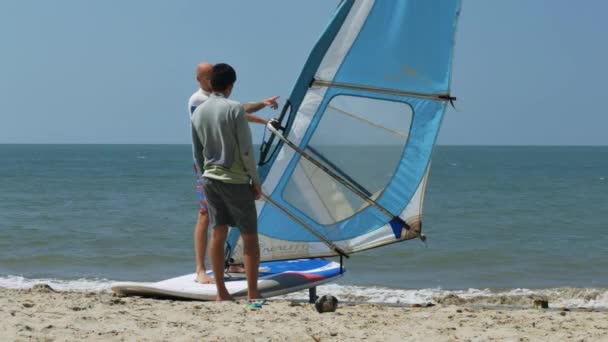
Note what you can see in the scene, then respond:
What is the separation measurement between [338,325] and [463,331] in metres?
0.70

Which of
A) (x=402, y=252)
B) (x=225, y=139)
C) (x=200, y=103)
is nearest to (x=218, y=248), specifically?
(x=225, y=139)

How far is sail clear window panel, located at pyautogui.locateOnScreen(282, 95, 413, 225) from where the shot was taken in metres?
6.04

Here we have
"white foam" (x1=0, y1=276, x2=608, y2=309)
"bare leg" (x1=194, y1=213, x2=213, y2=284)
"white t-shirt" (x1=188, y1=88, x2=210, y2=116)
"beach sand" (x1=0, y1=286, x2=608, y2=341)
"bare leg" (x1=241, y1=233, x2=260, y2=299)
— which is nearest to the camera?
"beach sand" (x1=0, y1=286, x2=608, y2=341)

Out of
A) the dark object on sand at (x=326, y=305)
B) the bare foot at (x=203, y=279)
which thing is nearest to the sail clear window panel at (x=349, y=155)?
the bare foot at (x=203, y=279)

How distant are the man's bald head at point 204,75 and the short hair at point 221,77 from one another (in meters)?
0.49

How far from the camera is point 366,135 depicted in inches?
241

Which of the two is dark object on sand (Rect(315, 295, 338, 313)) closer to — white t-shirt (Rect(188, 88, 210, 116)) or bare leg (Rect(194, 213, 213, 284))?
bare leg (Rect(194, 213, 213, 284))

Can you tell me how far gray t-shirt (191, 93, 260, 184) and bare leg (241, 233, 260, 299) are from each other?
370 millimetres

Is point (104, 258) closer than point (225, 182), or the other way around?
point (225, 182)

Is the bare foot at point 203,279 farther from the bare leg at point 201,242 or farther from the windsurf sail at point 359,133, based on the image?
the windsurf sail at point 359,133

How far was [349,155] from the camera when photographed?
20.1 ft

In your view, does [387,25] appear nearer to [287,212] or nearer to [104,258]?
[287,212]

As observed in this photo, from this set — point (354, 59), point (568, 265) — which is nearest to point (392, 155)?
point (354, 59)

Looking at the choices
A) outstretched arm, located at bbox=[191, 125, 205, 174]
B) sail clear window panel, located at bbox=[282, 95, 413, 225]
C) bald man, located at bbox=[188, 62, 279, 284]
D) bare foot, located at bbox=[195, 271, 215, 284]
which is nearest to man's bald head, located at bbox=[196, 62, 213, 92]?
bald man, located at bbox=[188, 62, 279, 284]
